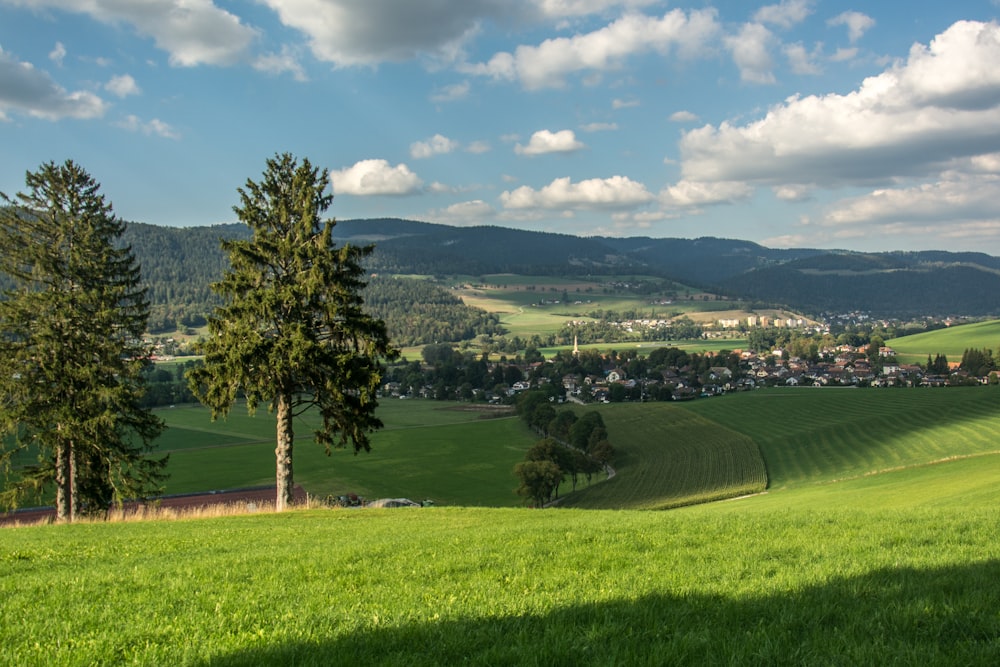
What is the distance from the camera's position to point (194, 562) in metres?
9.49

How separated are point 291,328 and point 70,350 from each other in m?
10.6

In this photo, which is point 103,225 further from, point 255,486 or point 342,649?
point 255,486

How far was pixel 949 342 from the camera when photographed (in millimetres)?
174125

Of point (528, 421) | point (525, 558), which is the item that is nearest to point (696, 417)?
point (528, 421)

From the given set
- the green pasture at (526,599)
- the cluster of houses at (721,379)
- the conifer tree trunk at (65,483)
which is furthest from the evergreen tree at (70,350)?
the cluster of houses at (721,379)

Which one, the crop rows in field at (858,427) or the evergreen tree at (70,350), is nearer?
the evergreen tree at (70,350)

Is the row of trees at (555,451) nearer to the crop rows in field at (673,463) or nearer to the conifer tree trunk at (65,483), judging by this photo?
the crop rows in field at (673,463)

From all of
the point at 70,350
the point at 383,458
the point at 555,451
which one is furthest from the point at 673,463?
the point at 70,350

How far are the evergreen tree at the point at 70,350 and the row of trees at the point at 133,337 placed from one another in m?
0.06

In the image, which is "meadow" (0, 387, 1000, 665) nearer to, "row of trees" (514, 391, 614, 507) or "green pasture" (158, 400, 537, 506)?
"row of trees" (514, 391, 614, 507)

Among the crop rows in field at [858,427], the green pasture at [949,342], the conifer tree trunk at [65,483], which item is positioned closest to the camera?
the conifer tree trunk at [65,483]

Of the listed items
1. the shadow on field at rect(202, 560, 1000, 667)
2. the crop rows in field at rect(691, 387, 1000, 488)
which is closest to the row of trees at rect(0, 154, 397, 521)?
the shadow on field at rect(202, 560, 1000, 667)

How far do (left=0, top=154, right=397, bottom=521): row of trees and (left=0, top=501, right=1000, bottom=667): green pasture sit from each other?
36.3ft

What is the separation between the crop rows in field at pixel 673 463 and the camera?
54000 millimetres
